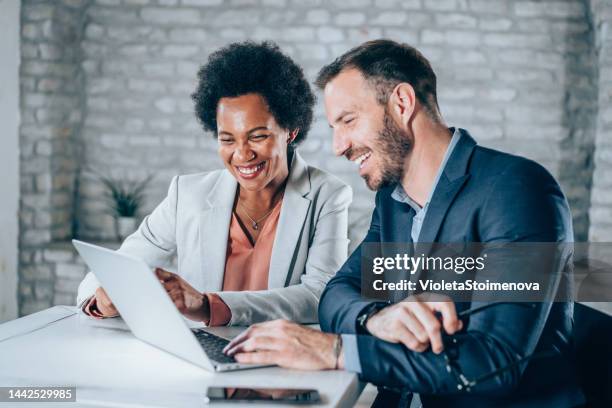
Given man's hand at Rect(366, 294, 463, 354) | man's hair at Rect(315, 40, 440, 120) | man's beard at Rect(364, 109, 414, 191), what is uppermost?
man's hair at Rect(315, 40, 440, 120)

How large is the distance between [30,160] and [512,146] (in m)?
2.90

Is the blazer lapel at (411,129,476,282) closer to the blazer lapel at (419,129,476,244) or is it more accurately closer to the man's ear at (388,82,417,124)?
the blazer lapel at (419,129,476,244)

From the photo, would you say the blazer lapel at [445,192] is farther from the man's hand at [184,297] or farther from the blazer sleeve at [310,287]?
the man's hand at [184,297]

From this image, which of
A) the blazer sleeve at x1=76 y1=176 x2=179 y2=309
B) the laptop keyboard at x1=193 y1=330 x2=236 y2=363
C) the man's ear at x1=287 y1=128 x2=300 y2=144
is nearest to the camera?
the laptop keyboard at x1=193 y1=330 x2=236 y2=363

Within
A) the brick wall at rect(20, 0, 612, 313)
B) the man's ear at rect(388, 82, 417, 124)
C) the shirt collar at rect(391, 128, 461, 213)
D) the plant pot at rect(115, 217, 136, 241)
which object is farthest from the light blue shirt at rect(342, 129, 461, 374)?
the plant pot at rect(115, 217, 136, 241)

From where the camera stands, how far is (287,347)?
47.8 inches

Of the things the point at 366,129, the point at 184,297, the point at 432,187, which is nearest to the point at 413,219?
the point at 432,187

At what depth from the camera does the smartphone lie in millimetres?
1038

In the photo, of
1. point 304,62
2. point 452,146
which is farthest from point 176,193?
point 304,62

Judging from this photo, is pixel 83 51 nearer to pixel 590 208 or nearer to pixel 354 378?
pixel 590 208

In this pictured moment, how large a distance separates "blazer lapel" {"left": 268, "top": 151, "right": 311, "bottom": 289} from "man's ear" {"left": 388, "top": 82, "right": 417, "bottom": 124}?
1.70ft

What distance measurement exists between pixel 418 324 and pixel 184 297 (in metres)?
0.60

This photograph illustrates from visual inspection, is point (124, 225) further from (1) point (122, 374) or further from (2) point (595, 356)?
(2) point (595, 356)

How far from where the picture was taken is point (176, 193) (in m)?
2.14
